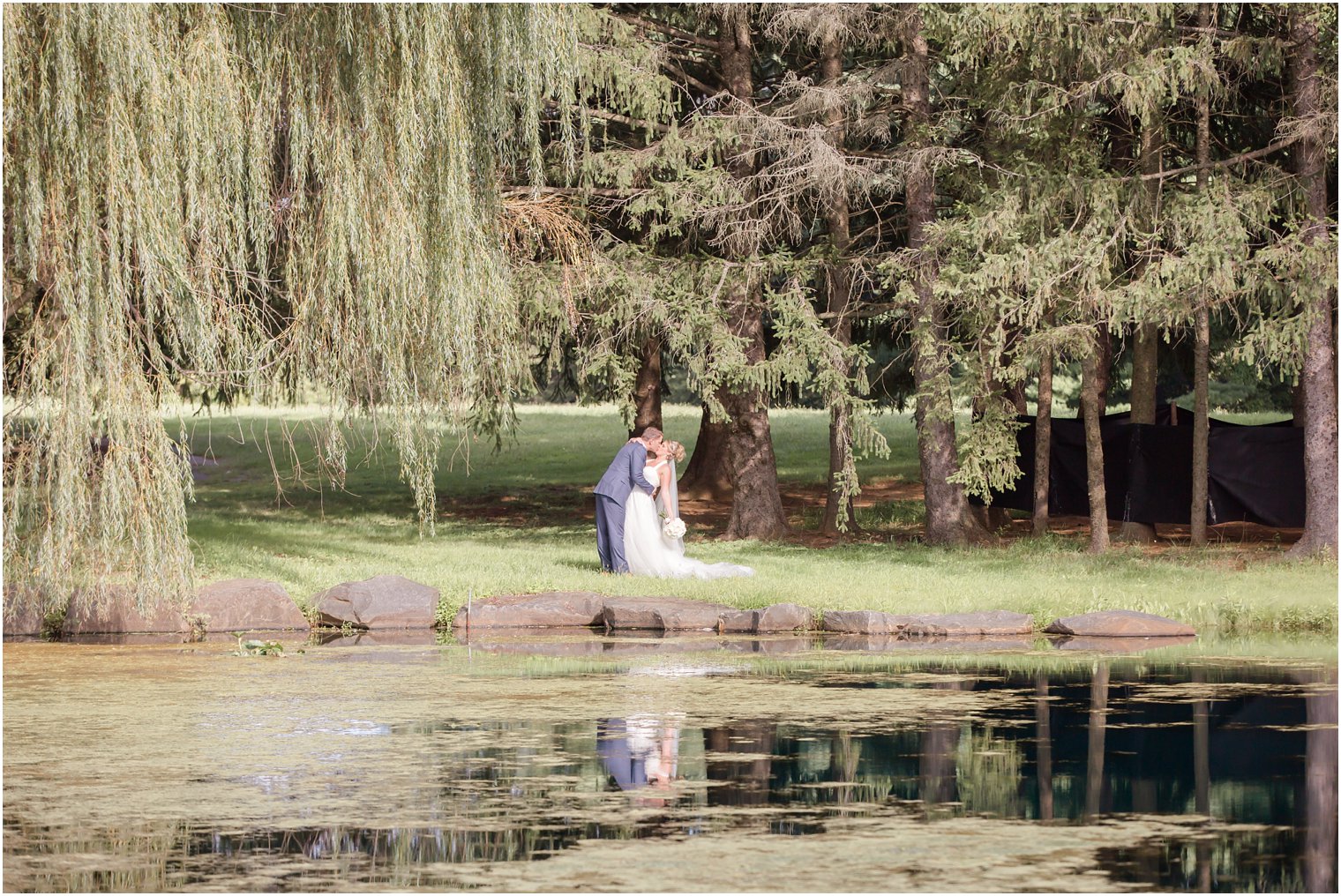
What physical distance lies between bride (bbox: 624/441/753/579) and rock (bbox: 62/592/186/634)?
189 inches

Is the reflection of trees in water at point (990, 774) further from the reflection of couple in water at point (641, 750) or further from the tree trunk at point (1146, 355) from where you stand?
the tree trunk at point (1146, 355)

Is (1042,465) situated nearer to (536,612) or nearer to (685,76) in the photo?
(685,76)

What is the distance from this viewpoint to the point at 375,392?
14383mm

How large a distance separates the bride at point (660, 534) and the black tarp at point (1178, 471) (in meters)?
4.79

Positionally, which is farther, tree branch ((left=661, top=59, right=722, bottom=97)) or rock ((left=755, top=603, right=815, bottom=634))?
tree branch ((left=661, top=59, right=722, bottom=97))

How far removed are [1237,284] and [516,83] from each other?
8446mm

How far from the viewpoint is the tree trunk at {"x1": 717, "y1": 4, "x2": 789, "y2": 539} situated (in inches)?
823

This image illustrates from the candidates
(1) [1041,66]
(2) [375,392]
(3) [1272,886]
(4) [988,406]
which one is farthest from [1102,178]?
(3) [1272,886]

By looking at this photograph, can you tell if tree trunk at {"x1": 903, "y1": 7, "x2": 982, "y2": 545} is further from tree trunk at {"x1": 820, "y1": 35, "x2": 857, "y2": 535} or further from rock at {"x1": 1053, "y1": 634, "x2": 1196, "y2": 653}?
rock at {"x1": 1053, "y1": 634, "x2": 1196, "y2": 653}

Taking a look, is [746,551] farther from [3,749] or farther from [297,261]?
[3,749]

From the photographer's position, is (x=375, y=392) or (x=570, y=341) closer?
(x=375, y=392)

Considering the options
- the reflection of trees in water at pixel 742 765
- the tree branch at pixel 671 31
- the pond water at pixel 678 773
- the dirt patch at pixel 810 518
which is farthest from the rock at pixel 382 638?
the tree branch at pixel 671 31

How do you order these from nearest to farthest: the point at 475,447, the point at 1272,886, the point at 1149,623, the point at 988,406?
the point at 1272,886 < the point at 1149,623 < the point at 988,406 < the point at 475,447

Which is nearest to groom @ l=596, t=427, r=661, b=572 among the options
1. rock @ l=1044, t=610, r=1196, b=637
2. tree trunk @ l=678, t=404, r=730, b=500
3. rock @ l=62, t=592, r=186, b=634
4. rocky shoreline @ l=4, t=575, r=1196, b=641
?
rocky shoreline @ l=4, t=575, r=1196, b=641
